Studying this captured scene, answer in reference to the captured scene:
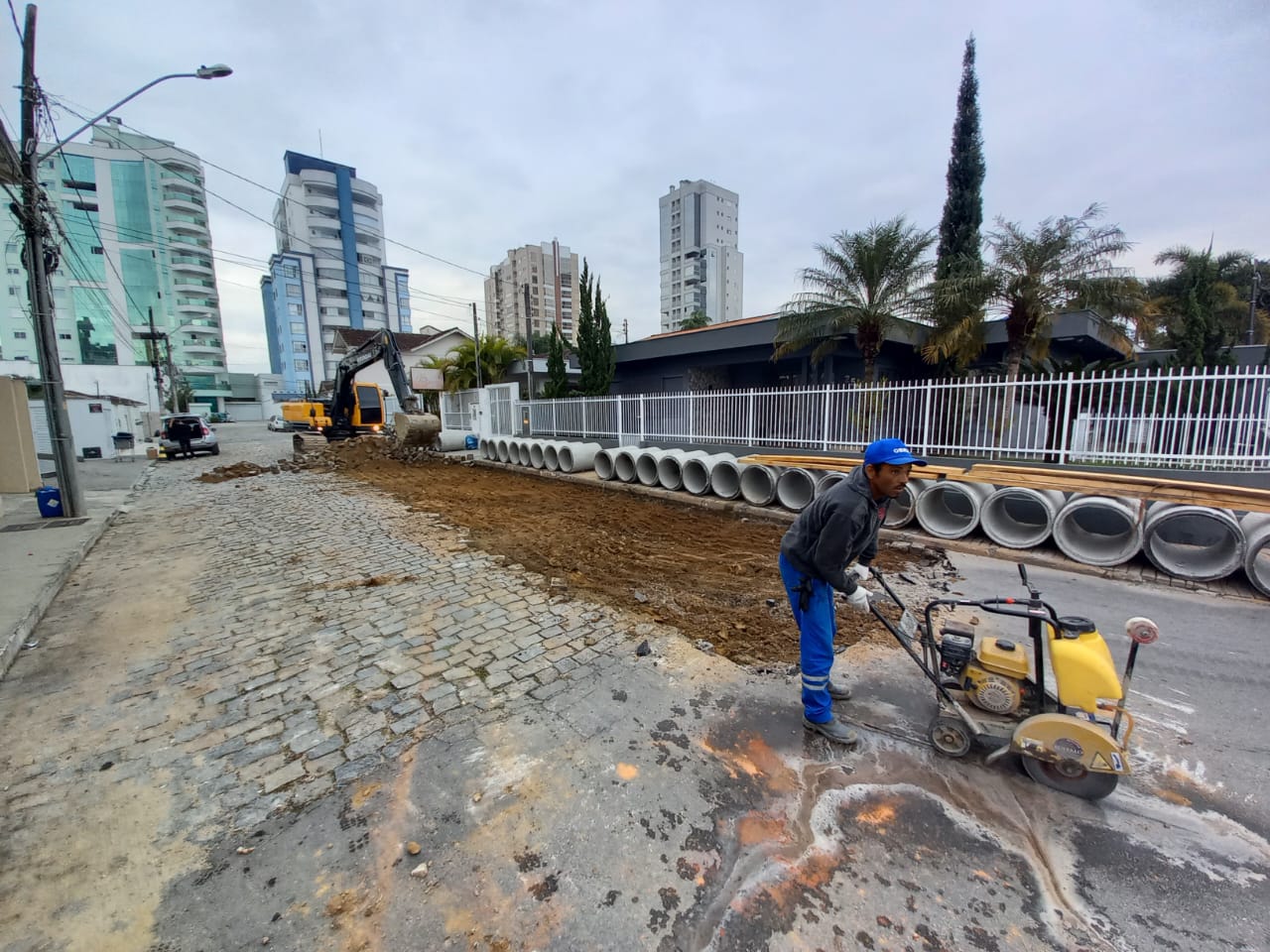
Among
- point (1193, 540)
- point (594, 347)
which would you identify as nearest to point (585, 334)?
point (594, 347)

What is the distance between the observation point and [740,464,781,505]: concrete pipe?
8148 mm

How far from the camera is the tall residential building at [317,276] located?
186 ft

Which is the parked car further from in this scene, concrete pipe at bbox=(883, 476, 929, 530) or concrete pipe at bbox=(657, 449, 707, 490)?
concrete pipe at bbox=(883, 476, 929, 530)

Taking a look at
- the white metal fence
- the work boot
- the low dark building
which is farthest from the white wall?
the work boot

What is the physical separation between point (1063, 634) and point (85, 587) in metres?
8.34

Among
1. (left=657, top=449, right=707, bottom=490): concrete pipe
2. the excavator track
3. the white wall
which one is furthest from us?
the white wall

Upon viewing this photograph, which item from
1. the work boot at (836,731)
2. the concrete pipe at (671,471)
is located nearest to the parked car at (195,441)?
the concrete pipe at (671,471)

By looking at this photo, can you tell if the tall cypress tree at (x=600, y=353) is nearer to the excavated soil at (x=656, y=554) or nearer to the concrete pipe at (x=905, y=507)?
the excavated soil at (x=656, y=554)

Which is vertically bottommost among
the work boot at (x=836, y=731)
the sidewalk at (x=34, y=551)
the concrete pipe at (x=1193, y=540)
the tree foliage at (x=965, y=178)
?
the work boot at (x=836, y=731)

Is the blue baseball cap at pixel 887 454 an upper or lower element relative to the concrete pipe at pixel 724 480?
upper

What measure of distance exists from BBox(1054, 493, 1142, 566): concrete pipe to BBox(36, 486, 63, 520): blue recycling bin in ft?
46.8

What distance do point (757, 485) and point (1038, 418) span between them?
12.7 feet

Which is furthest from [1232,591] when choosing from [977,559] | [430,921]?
[430,921]

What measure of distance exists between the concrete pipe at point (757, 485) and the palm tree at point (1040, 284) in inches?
237
